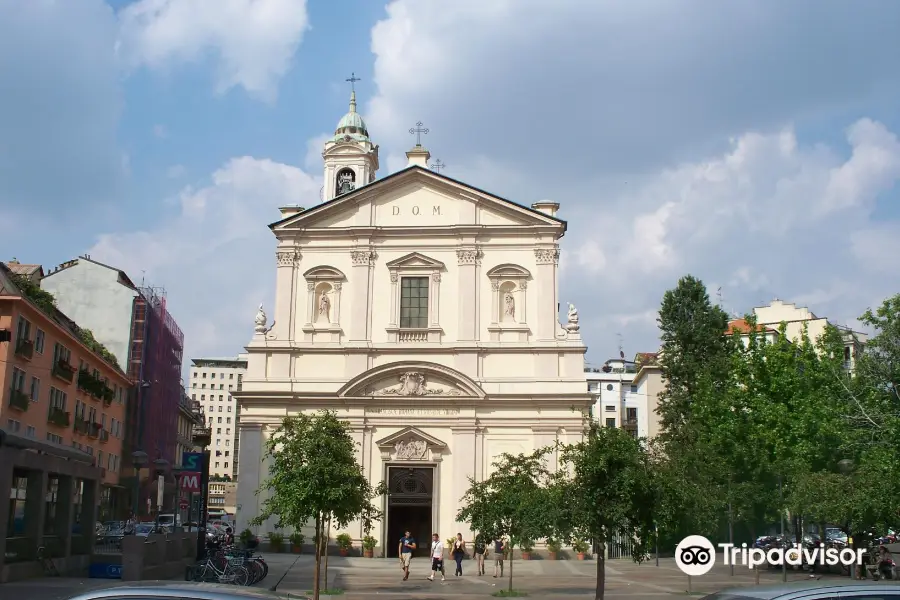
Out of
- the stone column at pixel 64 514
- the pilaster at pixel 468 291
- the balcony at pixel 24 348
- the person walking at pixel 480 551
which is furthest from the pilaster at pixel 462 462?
the stone column at pixel 64 514

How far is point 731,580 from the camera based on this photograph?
3184 cm

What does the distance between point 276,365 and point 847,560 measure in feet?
81.4

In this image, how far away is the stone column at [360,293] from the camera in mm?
41531

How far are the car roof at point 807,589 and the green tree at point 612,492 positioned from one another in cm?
1423

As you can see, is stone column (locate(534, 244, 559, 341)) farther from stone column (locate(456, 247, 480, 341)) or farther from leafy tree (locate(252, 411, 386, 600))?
leafy tree (locate(252, 411, 386, 600))

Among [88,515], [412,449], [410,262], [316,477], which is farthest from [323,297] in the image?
[88,515]

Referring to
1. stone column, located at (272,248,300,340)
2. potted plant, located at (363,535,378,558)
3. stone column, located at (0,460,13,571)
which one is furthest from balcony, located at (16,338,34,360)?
stone column, located at (0,460,13,571)

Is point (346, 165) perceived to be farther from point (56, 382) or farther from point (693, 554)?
point (693, 554)

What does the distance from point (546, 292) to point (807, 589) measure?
3504 centimetres

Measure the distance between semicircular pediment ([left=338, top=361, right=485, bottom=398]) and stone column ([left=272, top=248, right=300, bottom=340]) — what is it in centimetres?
430

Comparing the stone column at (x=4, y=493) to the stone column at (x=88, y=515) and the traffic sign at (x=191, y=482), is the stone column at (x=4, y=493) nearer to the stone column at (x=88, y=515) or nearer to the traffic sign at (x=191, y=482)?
the stone column at (x=88, y=515)

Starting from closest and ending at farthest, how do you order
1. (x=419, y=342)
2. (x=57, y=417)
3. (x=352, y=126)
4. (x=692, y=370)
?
(x=419, y=342)
(x=57, y=417)
(x=692, y=370)
(x=352, y=126)

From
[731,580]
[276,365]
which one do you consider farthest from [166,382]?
[731,580]

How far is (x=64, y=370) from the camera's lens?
44.2m
